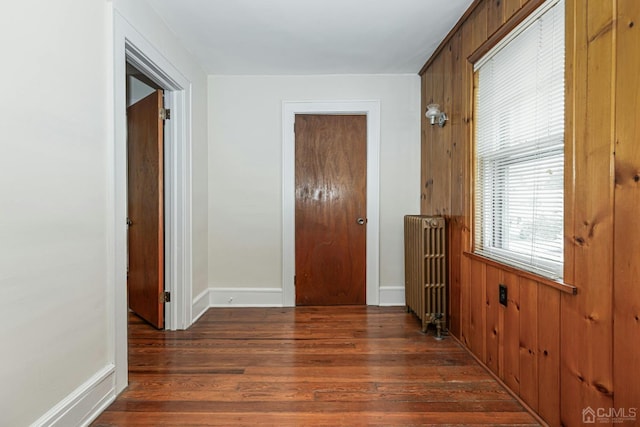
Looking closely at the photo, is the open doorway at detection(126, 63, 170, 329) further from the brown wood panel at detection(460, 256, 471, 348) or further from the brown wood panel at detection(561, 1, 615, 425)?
the brown wood panel at detection(561, 1, 615, 425)

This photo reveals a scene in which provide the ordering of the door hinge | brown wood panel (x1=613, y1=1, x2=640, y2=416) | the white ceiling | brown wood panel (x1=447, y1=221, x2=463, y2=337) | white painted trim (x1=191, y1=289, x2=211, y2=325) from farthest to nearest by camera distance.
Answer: white painted trim (x1=191, y1=289, x2=211, y2=325)
the door hinge
brown wood panel (x1=447, y1=221, x2=463, y2=337)
the white ceiling
brown wood panel (x1=613, y1=1, x2=640, y2=416)

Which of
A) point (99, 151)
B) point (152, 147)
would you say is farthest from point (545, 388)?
point (152, 147)

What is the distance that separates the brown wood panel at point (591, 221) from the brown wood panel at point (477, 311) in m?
0.68

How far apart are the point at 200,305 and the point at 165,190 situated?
1.13 meters

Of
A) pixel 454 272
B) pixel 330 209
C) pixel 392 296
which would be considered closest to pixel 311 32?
pixel 330 209

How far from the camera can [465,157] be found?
91.7 inches

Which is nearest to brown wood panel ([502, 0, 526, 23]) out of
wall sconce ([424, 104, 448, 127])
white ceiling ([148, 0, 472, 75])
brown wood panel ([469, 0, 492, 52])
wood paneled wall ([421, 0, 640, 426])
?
wood paneled wall ([421, 0, 640, 426])

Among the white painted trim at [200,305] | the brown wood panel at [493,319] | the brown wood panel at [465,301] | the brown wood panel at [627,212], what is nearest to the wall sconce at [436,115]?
the brown wood panel at [465,301]

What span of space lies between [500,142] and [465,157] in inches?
13.7

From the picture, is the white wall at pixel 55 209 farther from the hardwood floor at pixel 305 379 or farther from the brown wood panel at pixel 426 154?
the brown wood panel at pixel 426 154

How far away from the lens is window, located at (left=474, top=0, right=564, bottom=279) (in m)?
1.52

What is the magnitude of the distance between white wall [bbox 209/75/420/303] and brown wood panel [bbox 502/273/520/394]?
157cm

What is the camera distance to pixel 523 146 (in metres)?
1.76

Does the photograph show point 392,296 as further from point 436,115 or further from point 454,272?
point 436,115
